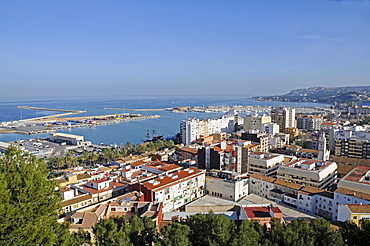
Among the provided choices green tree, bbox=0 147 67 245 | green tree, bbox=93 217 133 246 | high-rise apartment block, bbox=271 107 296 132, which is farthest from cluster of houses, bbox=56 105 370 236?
high-rise apartment block, bbox=271 107 296 132

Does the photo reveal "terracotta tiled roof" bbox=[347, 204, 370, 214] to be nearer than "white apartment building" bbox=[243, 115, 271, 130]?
Yes

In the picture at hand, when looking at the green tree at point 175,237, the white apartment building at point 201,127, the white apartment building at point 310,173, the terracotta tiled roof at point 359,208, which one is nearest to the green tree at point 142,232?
the green tree at point 175,237

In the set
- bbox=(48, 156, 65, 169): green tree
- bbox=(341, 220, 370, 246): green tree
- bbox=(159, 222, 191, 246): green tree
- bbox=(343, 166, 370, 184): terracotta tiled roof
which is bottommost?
bbox=(48, 156, 65, 169): green tree

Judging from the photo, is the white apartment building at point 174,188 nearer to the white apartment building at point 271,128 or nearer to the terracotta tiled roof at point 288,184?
the terracotta tiled roof at point 288,184

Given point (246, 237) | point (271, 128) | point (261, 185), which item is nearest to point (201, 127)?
point (271, 128)

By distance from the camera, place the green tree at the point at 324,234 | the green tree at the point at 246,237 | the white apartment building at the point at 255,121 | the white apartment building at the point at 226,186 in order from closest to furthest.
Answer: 1. the green tree at the point at 246,237
2. the green tree at the point at 324,234
3. the white apartment building at the point at 226,186
4. the white apartment building at the point at 255,121

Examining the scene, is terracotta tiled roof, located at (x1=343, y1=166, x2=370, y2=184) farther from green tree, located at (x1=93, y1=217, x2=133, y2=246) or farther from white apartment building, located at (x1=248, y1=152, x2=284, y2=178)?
green tree, located at (x1=93, y1=217, x2=133, y2=246)
